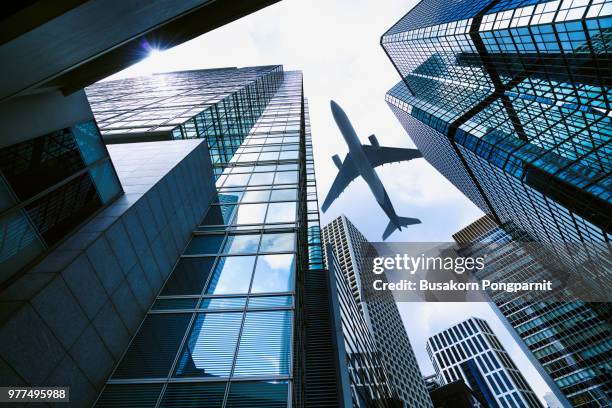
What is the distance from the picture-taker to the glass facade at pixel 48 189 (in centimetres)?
645

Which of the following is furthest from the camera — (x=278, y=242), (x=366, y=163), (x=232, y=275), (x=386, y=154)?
(x=386, y=154)

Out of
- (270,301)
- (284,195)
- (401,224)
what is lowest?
(270,301)

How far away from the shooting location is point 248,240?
13.5 metres

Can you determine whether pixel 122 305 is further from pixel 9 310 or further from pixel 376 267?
pixel 376 267

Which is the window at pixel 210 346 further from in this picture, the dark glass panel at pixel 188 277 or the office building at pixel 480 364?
the office building at pixel 480 364

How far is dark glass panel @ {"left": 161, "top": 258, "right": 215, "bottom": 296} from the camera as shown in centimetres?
1079

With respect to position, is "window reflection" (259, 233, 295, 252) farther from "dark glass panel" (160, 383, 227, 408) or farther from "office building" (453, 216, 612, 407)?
"office building" (453, 216, 612, 407)

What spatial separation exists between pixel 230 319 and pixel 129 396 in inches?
125

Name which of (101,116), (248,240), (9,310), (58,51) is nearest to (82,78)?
(58,51)

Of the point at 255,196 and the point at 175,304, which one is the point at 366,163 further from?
the point at 175,304

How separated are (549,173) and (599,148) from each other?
5.74 m

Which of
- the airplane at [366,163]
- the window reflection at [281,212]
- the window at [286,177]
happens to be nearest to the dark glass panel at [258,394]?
the window reflection at [281,212]

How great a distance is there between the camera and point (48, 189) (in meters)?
7.49

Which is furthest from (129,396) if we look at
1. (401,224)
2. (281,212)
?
(401,224)
